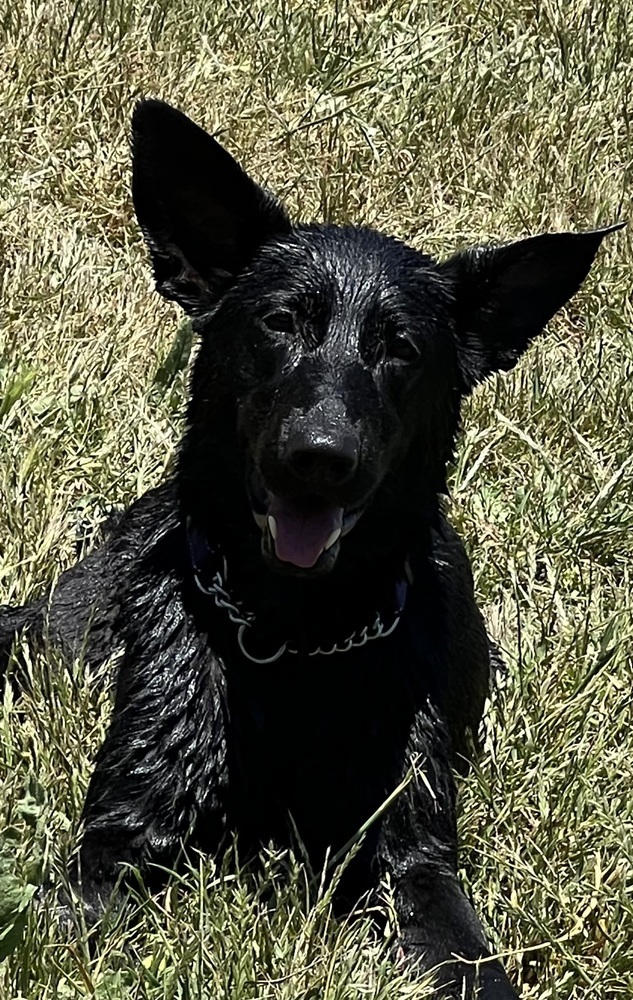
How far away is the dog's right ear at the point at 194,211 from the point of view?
3484 millimetres

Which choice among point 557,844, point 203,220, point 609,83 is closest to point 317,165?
point 609,83

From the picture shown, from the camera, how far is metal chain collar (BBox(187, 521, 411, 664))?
3594 millimetres

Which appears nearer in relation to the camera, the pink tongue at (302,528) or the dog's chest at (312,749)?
the pink tongue at (302,528)

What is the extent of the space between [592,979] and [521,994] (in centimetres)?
18

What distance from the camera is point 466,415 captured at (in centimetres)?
520

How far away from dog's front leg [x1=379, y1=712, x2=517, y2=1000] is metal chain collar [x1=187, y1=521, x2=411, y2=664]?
24cm

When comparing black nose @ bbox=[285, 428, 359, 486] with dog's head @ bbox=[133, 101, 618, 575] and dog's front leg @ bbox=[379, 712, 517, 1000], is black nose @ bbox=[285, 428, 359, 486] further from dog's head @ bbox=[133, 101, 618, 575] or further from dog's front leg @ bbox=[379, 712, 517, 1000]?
dog's front leg @ bbox=[379, 712, 517, 1000]

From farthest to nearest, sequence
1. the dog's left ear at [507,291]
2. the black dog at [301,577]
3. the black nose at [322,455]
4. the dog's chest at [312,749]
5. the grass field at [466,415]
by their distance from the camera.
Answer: the dog's left ear at [507,291] < the dog's chest at [312,749] < the black dog at [301,577] < the grass field at [466,415] < the black nose at [322,455]

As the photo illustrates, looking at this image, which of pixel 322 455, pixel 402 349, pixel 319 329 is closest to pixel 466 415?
pixel 402 349

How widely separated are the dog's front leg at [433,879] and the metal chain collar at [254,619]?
0.24 m

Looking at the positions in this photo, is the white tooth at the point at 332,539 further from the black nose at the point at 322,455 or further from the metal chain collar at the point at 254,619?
the metal chain collar at the point at 254,619

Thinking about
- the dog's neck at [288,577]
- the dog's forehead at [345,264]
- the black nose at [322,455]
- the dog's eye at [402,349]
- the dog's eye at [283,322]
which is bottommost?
the dog's neck at [288,577]

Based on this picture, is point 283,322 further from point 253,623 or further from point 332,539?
point 253,623

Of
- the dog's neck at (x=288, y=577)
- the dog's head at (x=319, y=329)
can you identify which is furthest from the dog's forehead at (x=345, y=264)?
the dog's neck at (x=288, y=577)
